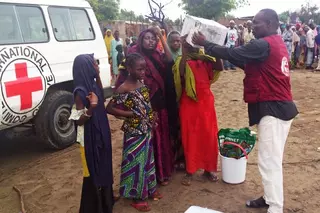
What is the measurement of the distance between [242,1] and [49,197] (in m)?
26.8

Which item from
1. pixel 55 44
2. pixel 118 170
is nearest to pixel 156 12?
pixel 55 44

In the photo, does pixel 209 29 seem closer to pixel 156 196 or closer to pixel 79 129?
pixel 79 129

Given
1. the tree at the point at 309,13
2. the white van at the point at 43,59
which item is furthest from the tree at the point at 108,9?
the white van at the point at 43,59

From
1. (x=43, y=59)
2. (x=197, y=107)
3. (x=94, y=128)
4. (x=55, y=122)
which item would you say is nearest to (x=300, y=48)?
(x=197, y=107)

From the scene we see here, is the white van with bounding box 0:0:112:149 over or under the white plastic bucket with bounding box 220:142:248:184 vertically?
over

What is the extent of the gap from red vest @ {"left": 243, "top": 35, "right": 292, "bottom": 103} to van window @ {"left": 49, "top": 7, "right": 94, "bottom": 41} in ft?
9.85

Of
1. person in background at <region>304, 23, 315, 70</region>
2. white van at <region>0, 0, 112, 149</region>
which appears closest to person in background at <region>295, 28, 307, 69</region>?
person in background at <region>304, 23, 315, 70</region>

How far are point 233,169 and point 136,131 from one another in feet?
3.96

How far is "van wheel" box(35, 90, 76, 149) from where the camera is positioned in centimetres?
436

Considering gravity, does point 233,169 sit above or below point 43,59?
below

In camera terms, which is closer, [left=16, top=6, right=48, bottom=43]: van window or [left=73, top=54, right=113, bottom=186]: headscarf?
[left=73, top=54, right=113, bottom=186]: headscarf

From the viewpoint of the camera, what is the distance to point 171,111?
3553mm

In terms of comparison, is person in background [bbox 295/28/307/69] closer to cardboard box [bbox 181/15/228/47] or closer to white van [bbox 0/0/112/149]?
white van [bbox 0/0/112/149]

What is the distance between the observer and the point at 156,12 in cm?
1316
